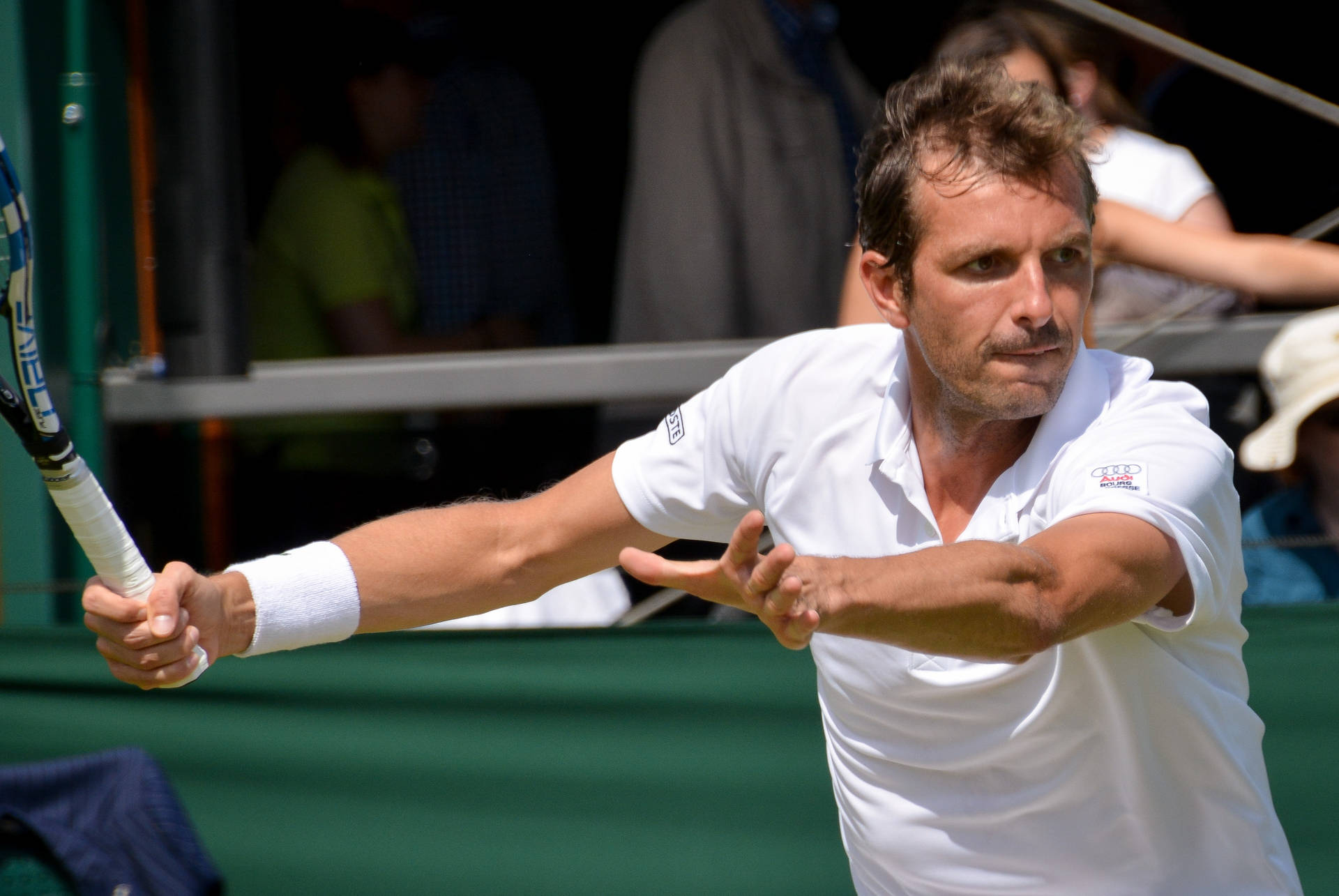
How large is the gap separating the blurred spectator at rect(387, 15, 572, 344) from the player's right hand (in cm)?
177

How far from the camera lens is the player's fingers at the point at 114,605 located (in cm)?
168

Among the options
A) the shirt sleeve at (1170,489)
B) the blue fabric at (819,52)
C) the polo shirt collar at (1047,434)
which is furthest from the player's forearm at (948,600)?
the blue fabric at (819,52)

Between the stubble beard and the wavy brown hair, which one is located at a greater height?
the wavy brown hair

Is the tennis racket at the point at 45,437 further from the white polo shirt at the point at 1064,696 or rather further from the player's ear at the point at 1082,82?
the player's ear at the point at 1082,82

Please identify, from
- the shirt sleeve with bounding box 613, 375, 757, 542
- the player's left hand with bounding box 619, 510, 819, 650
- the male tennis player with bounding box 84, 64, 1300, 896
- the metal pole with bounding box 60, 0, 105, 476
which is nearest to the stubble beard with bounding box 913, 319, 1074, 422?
the male tennis player with bounding box 84, 64, 1300, 896

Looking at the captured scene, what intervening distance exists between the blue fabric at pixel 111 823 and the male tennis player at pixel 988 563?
0.51 metres

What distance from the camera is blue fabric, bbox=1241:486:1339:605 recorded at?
2707 mm

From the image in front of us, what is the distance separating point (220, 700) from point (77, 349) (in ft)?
3.17

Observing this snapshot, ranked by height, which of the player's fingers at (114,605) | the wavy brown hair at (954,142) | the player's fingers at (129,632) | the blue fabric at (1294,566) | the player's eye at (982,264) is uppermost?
the wavy brown hair at (954,142)

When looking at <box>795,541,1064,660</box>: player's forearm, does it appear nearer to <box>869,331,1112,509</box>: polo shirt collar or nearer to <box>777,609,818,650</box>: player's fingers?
<box>777,609,818,650</box>: player's fingers

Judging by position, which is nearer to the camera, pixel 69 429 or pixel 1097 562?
pixel 1097 562

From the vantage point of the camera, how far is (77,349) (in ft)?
10.2

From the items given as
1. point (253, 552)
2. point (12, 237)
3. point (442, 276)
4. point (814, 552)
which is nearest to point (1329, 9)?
point (442, 276)

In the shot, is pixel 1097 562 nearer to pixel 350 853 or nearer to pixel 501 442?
pixel 350 853
